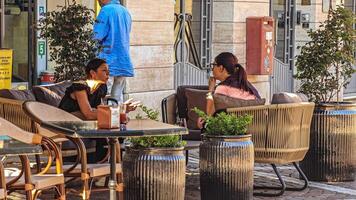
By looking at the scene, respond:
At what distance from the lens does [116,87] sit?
39.9 ft

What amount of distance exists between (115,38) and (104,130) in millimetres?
5068

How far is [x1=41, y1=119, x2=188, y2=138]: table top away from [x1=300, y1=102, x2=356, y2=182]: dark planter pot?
11.7 ft

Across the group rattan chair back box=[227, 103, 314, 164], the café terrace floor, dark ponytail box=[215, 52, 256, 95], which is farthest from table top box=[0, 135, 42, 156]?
dark ponytail box=[215, 52, 256, 95]

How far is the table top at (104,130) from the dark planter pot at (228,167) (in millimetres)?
1219

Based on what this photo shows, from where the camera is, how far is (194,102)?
10.8 meters

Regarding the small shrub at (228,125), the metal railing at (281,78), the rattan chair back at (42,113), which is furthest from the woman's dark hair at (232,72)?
the metal railing at (281,78)

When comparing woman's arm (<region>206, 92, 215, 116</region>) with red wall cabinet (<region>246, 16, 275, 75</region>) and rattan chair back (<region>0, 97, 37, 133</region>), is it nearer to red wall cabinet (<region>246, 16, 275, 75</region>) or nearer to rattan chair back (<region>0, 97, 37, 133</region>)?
rattan chair back (<region>0, 97, 37, 133</region>)

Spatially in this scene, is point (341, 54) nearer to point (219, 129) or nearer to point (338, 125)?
point (338, 125)

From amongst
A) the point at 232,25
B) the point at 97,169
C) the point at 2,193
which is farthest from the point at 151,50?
the point at 2,193

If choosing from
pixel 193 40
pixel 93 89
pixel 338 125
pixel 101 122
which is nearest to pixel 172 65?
pixel 193 40

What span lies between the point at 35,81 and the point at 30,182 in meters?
6.89

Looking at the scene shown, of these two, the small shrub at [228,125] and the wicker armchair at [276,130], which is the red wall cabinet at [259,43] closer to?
the wicker armchair at [276,130]

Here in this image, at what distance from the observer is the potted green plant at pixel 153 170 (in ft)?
24.7

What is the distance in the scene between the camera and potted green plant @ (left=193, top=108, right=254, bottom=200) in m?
8.38
